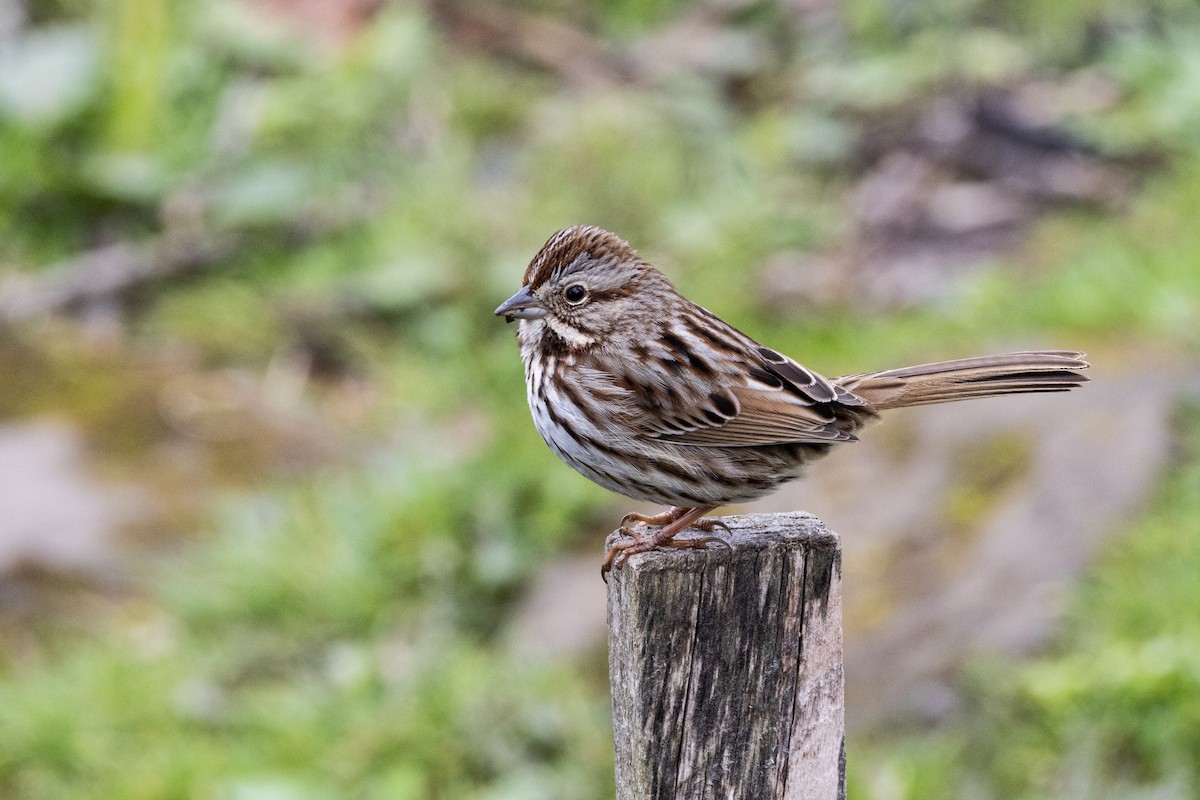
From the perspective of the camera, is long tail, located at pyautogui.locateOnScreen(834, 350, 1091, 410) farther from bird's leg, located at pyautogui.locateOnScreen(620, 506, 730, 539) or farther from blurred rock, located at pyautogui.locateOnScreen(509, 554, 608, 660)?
blurred rock, located at pyautogui.locateOnScreen(509, 554, 608, 660)

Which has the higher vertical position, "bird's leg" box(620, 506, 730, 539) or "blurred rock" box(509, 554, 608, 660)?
"blurred rock" box(509, 554, 608, 660)

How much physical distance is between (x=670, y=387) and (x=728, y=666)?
838 millimetres

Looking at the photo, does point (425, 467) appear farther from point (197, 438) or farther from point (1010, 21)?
point (1010, 21)

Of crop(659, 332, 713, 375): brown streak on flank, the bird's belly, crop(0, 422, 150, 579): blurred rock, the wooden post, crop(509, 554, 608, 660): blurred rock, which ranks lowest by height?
the wooden post

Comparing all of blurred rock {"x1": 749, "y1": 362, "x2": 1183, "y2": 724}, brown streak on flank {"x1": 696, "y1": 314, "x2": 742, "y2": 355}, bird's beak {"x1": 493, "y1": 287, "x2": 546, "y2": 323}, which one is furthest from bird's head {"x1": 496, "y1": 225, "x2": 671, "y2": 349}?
blurred rock {"x1": 749, "y1": 362, "x2": 1183, "y2": 724}

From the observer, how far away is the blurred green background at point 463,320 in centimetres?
458

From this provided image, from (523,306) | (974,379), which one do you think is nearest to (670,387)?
(523,306)

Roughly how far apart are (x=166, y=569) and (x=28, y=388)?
1.80 meters

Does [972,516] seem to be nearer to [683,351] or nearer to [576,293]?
[683,351]

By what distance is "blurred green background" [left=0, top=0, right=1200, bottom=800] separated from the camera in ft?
15.0

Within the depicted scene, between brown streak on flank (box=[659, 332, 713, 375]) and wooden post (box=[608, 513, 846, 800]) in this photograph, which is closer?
wooden post (box=[608, 513, 846, 800])

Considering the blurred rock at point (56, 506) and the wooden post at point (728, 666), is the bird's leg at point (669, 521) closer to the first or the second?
the wooden post at point (728, 666)

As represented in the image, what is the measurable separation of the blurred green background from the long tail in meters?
1.32

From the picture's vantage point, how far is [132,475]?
Result: 683 centimetres
